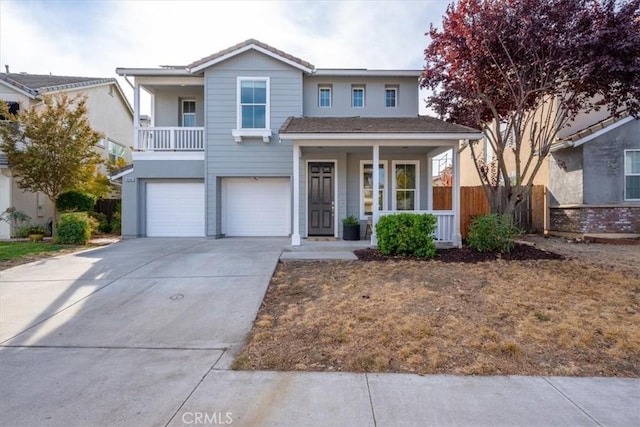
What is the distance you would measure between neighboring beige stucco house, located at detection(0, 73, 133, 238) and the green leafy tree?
1.34 m

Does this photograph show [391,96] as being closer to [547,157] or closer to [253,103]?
[253,103]

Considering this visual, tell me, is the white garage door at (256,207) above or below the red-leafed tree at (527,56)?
below

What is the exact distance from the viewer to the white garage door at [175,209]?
12391 mm

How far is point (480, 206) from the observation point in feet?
43.0

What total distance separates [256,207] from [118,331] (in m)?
8.19

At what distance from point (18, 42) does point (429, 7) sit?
13334 mm

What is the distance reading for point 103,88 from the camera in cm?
1825

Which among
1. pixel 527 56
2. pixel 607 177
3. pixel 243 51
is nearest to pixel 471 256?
pixel 527 56

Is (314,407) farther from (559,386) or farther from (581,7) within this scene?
(581,7)

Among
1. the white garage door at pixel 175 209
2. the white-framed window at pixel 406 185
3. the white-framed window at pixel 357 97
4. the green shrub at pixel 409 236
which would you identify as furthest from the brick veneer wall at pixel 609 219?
the white garage door at pixel 175 209

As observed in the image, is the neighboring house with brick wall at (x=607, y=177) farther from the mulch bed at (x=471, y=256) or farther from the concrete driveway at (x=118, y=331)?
the concrete driveway at (x=118, y=331)

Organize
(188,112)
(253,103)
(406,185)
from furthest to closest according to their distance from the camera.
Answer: (188,112) < (406,185) < (253,103)

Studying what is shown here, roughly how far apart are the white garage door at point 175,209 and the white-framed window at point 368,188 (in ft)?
18.7

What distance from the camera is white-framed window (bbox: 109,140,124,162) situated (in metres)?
18.7
